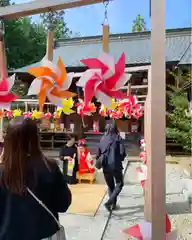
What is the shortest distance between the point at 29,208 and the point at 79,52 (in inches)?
533

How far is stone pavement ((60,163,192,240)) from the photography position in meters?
3.35

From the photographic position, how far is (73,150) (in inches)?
219

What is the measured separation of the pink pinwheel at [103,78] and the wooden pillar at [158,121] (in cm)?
24

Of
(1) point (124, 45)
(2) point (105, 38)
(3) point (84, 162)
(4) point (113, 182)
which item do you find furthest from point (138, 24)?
(2) point (105, 38)

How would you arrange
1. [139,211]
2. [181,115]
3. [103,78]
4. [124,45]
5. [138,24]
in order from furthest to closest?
[138,24], [124,45], [181,115], [139,211], [103,78]

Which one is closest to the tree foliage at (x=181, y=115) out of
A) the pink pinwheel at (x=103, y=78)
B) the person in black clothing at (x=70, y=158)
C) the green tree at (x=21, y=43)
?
the person in black clothing at (x=70, y=158)

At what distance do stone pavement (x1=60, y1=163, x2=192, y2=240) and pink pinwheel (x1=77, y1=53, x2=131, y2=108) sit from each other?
1.75 m

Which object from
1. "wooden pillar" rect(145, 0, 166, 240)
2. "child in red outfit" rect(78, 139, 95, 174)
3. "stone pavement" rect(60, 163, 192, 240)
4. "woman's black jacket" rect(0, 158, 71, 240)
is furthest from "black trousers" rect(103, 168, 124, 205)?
"wooden pillar" rect(145, 0, 166, 240)

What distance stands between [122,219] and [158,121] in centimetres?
305

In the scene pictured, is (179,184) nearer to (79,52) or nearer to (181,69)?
(181,69)

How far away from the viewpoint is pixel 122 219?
151 inches

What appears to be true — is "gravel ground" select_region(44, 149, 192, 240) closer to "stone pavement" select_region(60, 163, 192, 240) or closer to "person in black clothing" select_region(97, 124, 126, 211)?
"stone pavement" select_region(60, 163, 192, 240)

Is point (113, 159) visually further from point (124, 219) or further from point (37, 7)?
point (37, 7)

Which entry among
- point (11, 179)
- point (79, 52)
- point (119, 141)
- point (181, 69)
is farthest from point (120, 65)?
point (79, 52)
